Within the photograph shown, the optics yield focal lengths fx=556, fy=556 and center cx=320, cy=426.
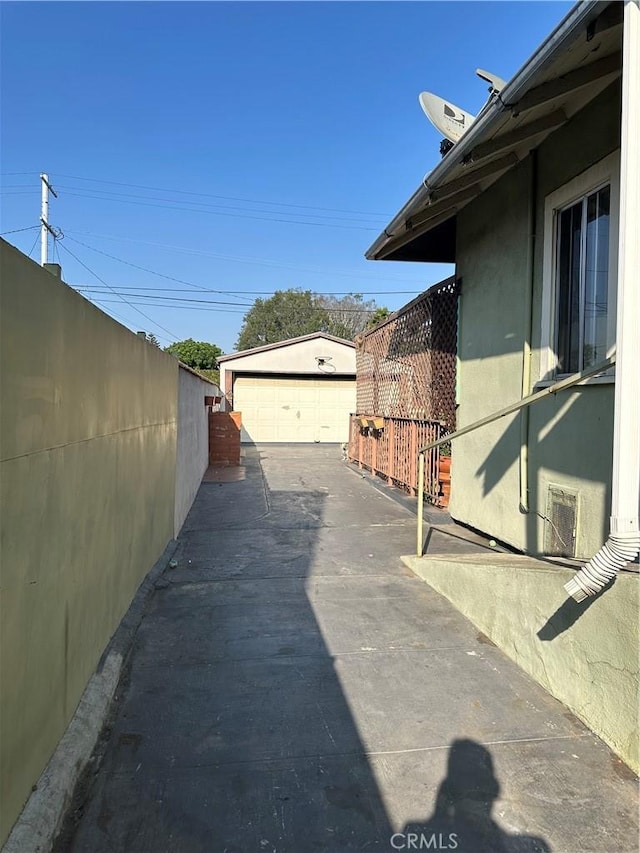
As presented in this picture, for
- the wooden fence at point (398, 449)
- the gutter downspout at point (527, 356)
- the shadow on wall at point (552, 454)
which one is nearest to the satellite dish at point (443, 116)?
the gutter downspout at point (527, 356)

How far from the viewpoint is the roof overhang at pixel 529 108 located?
295cm

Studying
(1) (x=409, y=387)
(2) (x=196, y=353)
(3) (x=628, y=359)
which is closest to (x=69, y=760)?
(3) (x=628, y=359)

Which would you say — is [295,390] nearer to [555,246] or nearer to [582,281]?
[555,246]

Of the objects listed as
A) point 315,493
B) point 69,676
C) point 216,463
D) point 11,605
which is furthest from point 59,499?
point 216,463

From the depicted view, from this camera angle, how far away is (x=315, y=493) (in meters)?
10.1

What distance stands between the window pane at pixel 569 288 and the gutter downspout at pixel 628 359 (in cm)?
194

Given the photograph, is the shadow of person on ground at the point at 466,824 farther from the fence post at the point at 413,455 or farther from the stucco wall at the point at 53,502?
the fence post at the point at 413,455

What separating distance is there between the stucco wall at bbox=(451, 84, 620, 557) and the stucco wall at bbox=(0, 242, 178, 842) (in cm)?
330

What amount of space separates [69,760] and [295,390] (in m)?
18.9

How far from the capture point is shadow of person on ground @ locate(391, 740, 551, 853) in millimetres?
2068

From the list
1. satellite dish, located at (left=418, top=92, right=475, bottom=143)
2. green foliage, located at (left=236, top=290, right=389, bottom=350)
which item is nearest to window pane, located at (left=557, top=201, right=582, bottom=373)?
satellite dish, located at (left=418, top=92, right=475, bottom=143)

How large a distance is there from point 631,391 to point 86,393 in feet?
8.59

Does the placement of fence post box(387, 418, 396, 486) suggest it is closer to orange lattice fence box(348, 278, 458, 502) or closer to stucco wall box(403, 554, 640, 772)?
orange lattice fence box(348, 278, 458, 502)

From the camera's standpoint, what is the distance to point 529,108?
373cm
